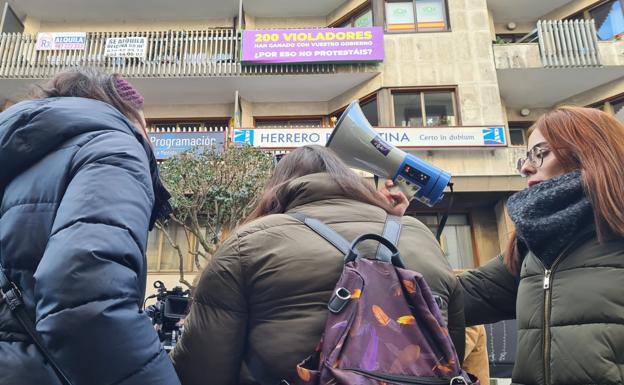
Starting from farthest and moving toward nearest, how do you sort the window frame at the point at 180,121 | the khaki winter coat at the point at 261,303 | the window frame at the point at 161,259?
the window frame at the point at 180,121 < the window frame at the point at 161,259 < the khaki winter coat at the point at 261,303

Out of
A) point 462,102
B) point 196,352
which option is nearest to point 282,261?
point 196,352

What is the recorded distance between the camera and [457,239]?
41.0ft

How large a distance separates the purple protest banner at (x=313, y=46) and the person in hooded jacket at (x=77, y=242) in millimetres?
11902

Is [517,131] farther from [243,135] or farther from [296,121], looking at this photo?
[243,135]

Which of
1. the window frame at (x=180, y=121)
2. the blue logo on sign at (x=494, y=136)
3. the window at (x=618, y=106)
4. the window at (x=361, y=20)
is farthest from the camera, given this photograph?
the window frame at (x=180, y=121)

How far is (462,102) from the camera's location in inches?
491

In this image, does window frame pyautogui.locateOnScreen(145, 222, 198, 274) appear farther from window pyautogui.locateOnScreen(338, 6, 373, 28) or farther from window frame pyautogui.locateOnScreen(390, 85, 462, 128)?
window pyautogui.locateOnScreen(338, 6, 373, 28)

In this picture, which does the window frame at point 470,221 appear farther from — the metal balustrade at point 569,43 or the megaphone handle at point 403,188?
the megaphone handle at point 403,188

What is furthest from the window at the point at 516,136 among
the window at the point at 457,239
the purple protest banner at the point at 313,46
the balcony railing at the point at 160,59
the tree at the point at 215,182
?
the tree at the point at 215,182

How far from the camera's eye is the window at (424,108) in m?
12.7

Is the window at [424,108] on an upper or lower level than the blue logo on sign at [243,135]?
upper

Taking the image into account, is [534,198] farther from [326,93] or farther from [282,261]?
[326,93]

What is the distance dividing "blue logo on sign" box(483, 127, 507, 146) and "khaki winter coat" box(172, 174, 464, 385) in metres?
11.0

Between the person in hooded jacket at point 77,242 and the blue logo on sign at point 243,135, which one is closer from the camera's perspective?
the person in hooded jacket at point 77,242
